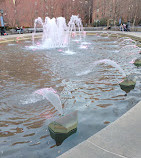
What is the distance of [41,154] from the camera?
331 cm

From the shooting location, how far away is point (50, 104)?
517cm

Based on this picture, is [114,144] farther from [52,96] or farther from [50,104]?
[52,96]

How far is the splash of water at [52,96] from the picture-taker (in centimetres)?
501

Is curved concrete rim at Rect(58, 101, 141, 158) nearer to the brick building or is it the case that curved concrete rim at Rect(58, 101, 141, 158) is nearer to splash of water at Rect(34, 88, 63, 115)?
splash of water at Rect(34, 88, 63, 115)

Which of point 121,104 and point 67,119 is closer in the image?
point 67,119

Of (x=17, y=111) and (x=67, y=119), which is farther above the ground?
(x=67, y=119)

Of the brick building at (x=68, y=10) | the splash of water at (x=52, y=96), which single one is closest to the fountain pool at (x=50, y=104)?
the splash of water at (x=52, y=96)

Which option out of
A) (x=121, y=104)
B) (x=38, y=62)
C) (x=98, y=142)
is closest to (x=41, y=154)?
(x=98, y=142)

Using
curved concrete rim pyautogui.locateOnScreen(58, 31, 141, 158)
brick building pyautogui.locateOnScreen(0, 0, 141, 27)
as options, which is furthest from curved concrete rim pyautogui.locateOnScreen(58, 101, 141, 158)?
brick building pyautogui.locateOnScreen(0, 0, 141, 27)

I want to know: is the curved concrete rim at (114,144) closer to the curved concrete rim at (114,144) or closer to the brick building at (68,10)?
the curved concrete rim at (114,144)

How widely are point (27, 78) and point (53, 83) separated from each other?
1257mm

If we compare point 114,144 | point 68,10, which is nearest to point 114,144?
point 114,144

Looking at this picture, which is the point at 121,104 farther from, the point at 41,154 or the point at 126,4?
the point at 126,4

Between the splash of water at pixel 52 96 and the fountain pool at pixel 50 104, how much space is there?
0.40ft
